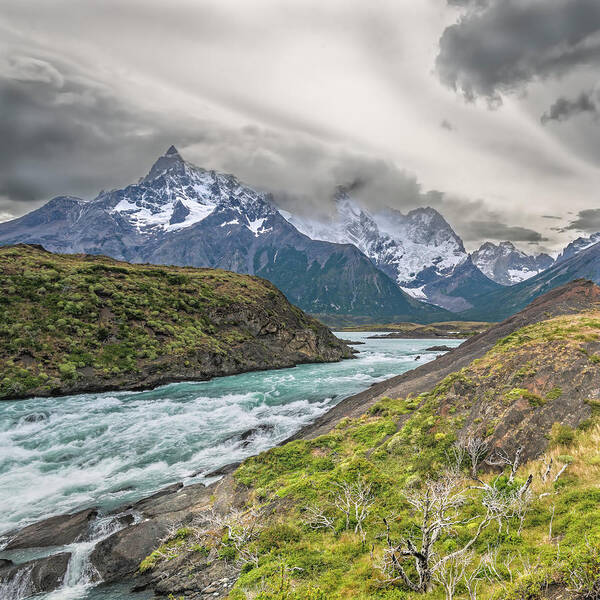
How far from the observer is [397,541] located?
367 inches

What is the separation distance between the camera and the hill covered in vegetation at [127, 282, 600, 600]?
Answer: 22.7 ft

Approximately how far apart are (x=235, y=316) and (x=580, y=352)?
212 ft

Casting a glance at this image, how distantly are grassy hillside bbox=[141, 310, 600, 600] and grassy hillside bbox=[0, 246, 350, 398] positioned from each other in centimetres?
3930

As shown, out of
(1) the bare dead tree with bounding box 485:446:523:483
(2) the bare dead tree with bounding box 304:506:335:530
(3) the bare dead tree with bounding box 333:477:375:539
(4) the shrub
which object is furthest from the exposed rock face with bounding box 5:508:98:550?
(4) the shrub

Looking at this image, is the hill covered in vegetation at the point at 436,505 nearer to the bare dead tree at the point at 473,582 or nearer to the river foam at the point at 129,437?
the bare dead tree at the point at 473,582

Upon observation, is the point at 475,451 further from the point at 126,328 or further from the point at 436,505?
the point at 126,328

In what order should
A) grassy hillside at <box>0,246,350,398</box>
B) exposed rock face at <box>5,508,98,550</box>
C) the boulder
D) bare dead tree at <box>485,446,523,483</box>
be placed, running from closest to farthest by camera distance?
bare dead tree at <box>485,446,523,483</box>
the boulder
exposed rock face at <box>5,508,98,550</box>
grassy hillside at <box>0,246,350,398</box>

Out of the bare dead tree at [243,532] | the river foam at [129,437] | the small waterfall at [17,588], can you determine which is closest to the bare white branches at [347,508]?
the bare dead tree at [243,532]

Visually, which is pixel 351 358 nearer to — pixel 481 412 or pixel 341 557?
pixel 481 412

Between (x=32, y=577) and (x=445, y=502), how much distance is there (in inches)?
629

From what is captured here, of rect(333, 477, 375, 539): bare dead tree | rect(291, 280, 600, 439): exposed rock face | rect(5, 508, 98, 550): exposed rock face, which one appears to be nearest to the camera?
rect(333, 477, 375, 539): bare dead tree

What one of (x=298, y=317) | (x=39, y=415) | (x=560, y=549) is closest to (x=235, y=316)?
(x=298, y=317)

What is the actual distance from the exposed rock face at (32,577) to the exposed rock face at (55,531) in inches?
62.0

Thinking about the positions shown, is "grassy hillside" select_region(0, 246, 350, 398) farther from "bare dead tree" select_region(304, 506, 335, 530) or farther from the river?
"bare dead tree" select_region(304, 506, 335, 530)
